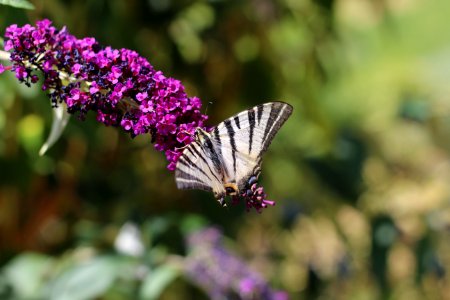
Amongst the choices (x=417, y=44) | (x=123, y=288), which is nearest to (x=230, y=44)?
(x=123, y=288)

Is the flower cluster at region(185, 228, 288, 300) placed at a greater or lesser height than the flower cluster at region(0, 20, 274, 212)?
lesser

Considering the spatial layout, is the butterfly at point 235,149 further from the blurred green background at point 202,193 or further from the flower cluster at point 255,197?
the blurred green background at point 202,193

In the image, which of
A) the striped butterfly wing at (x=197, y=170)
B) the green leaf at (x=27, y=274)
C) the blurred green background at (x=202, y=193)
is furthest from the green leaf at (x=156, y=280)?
the striped butterfly wing at (x=197, y=170)

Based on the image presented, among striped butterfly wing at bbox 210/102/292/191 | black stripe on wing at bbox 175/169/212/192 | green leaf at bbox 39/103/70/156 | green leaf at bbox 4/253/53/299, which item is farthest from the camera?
green leaf at bbox 4/253/53/299

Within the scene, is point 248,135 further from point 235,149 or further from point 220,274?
point 220,274

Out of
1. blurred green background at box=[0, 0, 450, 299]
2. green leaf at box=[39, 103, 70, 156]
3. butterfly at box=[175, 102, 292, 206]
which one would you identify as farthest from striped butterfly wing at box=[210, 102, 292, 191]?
blurred green background at box=[0, 0, 450, 299]

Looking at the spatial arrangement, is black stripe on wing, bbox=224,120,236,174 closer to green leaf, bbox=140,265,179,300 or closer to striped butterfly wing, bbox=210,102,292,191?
striped butterfly wing, bbox=210,102,292,191
